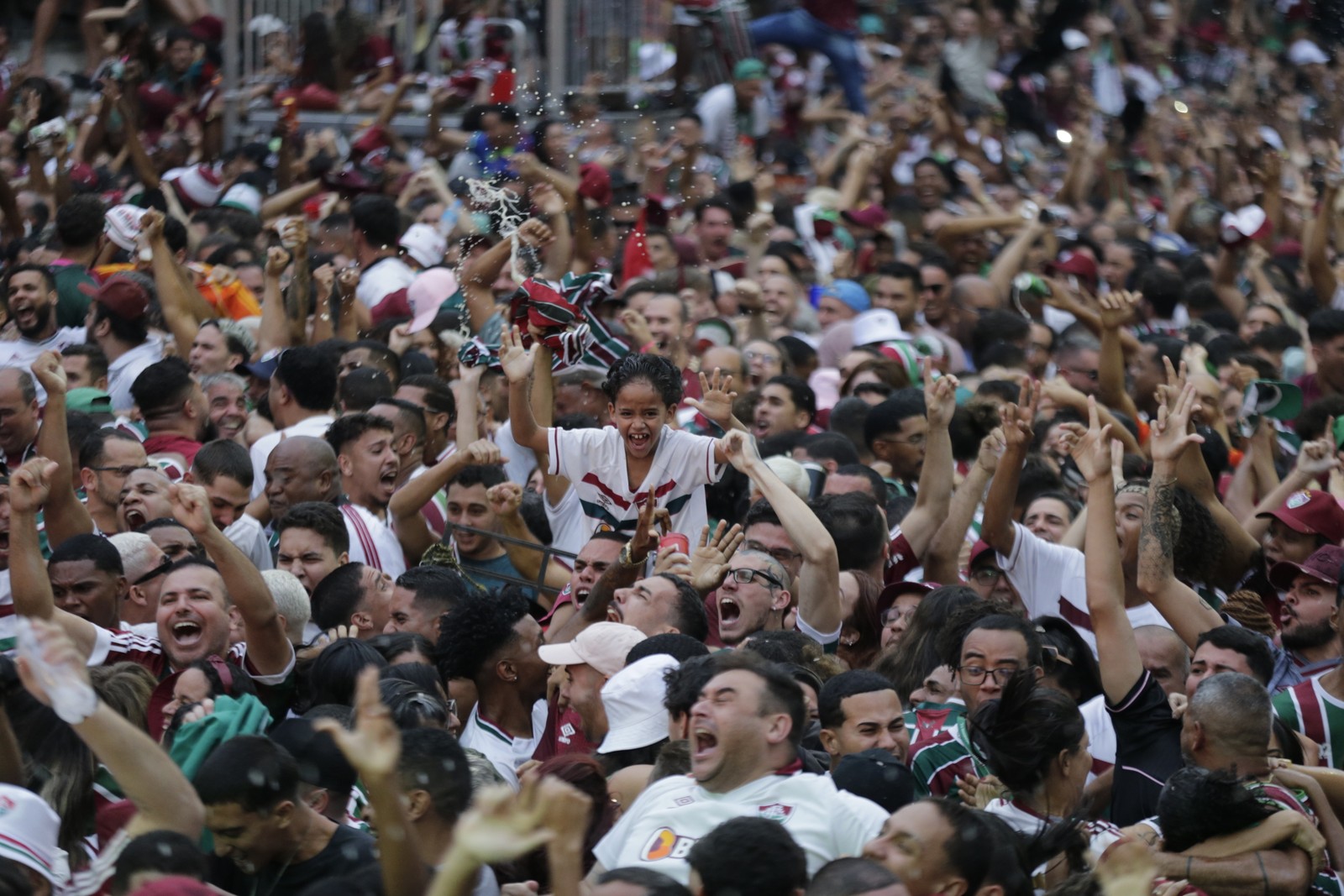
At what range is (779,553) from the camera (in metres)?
6.13

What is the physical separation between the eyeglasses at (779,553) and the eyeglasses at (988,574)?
750 mm

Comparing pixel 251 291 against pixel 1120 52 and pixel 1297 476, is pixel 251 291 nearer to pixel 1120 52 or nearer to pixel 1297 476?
pixel 1297 476

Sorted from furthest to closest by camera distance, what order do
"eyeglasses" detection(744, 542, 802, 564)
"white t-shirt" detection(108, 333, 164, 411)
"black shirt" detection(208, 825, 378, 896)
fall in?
"white t-shirt" detection(108, 333, 164, 411)
"eyeglasses" detection(744, 542, 802, 564)
"black shirt" detection(208, 825, 378, 896)

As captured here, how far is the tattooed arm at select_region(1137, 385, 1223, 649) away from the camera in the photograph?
561cm

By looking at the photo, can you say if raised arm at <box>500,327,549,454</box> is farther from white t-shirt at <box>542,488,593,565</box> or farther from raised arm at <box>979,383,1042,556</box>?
raised arm at <box>979,383,1042,556</box>

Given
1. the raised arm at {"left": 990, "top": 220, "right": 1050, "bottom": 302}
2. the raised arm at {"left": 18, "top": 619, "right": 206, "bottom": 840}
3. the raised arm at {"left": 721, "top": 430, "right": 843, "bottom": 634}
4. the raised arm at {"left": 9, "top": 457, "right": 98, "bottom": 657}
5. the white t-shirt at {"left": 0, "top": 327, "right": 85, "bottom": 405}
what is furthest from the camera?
the raised arm at {"left": 990, "top": 220, "right": 1050, "bottom": 302}

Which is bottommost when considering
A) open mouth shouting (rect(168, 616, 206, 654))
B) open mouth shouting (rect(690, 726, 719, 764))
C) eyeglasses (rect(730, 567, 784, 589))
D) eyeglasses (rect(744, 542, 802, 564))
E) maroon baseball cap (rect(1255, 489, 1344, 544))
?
maroon baseball cap (rect(1255, 489, 1344, 544))

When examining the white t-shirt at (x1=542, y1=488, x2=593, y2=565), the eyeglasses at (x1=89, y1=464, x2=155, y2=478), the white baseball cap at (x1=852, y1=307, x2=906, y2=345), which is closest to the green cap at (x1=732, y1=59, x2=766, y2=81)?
the white baseball cap at (x1=852, y1=307, x2=906, y2=345)

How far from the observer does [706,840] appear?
3500mm

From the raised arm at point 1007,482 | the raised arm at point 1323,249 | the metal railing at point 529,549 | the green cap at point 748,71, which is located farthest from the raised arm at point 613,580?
the green cap at point 748,71

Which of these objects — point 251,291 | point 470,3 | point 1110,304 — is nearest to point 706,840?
point 1110,304

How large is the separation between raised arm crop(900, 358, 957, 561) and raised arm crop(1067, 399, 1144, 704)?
787 millimetres

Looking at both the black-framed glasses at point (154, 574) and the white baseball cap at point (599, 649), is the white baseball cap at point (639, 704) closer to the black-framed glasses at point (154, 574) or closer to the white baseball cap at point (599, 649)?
the white baseball cap at point (599, 649)

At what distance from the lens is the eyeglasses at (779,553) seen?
607 cm
